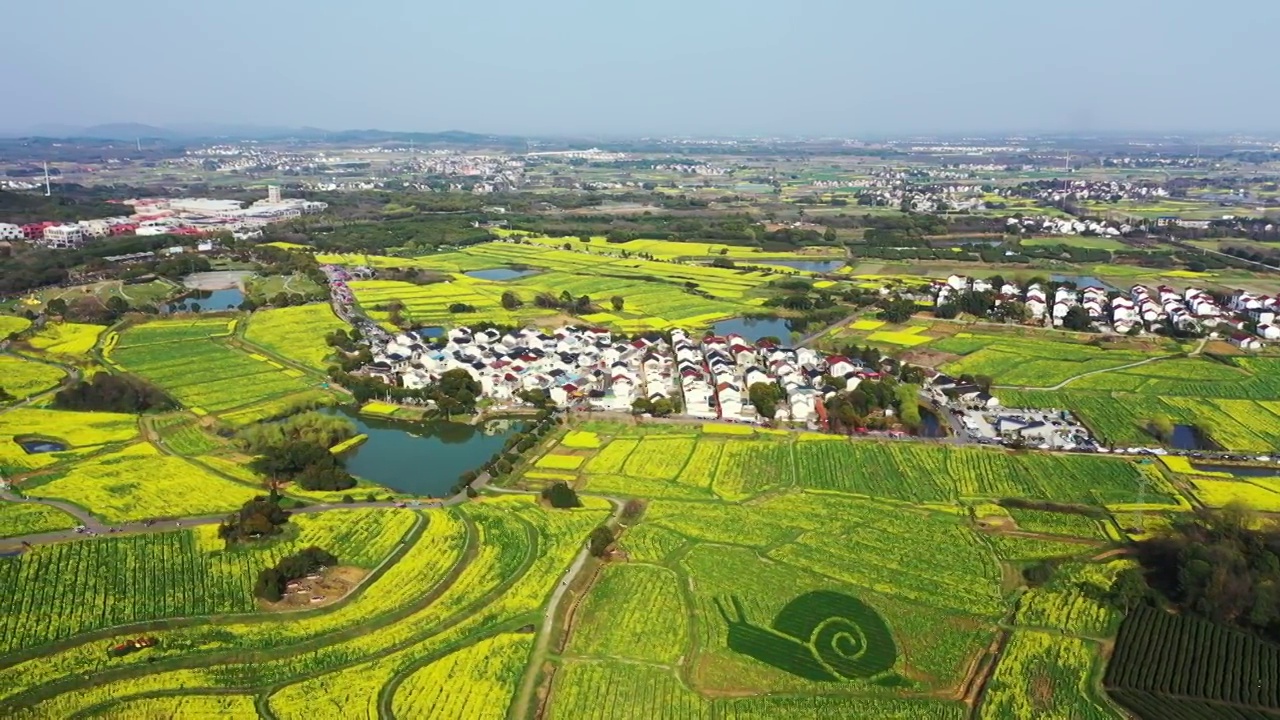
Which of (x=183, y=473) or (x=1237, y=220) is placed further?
(x=1237, y=220)

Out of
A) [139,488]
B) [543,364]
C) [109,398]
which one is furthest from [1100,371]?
[109,398]

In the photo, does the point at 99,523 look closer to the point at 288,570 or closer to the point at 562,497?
the point at 288,570

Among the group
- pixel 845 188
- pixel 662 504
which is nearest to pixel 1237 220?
pixel 845 188

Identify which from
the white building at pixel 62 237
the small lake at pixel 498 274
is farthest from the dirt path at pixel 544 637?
the white building at pixel 62 237

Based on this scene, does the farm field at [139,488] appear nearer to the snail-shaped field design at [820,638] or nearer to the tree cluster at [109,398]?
the tree cluster at [109,398]

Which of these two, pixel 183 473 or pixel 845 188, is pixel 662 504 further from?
pixel 845 188
